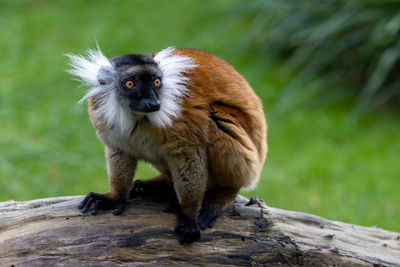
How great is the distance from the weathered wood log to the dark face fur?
1.18m

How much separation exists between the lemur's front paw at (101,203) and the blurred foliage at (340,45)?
7.92m

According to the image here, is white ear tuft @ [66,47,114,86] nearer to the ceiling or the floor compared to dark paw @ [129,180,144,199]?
nearer to the ceiling

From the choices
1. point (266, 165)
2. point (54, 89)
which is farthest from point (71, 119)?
point (266, 165)

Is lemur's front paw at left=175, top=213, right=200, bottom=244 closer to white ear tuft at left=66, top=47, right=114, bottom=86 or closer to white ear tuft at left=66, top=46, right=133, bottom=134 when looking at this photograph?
white ear tuft at left=66, top=46, right=133, bottom=134

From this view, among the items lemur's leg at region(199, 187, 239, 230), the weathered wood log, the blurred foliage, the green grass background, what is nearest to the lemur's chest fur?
the weathered wood log

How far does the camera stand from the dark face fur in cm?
524

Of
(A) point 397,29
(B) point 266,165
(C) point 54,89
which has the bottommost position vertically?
(B) point 266,165

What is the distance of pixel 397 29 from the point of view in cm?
1166

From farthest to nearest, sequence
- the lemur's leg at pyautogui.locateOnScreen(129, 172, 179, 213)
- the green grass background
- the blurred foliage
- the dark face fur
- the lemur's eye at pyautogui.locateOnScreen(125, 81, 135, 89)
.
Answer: the blurred foliage, the green grass background, the lemur's leg at pyautogui.locateOnScreen(129, 172, 179, 213), the lemur's eye at pyautogui.locateOnScreen(125, 81, 135, 89), the dark face fur

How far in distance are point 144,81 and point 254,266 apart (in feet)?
7.07

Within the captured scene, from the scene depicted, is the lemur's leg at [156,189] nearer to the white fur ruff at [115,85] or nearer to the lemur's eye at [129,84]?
the white fur ruff at [115,85]

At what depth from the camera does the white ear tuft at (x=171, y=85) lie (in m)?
5.31

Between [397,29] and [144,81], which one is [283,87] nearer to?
[397,29]

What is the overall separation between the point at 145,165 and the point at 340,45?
18.0 feet
